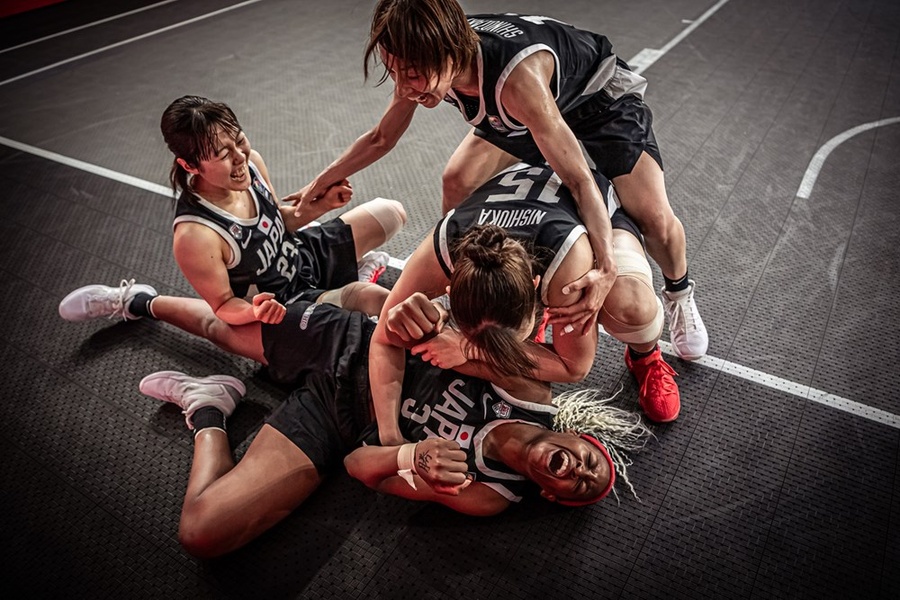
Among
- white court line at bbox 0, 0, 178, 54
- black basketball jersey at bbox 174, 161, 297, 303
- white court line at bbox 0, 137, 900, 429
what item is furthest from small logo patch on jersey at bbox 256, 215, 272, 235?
white court line at bbox 0, 0, 178, 54

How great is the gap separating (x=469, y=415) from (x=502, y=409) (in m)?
0.09

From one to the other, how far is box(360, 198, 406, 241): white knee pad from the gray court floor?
0.74 ft

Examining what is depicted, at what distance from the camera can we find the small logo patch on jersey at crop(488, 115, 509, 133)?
1809 millimetres

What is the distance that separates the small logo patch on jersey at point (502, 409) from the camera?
177cm

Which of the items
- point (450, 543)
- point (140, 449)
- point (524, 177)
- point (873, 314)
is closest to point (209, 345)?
point (140, 449)

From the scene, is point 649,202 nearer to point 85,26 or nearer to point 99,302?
point 99,302

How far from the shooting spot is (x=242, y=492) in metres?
1.73

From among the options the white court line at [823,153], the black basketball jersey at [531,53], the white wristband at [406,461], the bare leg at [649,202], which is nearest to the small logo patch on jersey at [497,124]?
the black basketball jersey at [531,53]

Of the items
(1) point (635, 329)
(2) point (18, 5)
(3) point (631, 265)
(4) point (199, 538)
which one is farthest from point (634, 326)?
(2) point (18, 5)

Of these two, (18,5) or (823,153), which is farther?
(18,5)

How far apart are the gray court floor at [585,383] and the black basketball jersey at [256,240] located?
0.35 meters

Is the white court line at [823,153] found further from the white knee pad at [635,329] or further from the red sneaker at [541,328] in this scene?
the red sneaker at [541,328]

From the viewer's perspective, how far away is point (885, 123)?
12.2ft

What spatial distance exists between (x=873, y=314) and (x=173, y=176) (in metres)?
2.54
